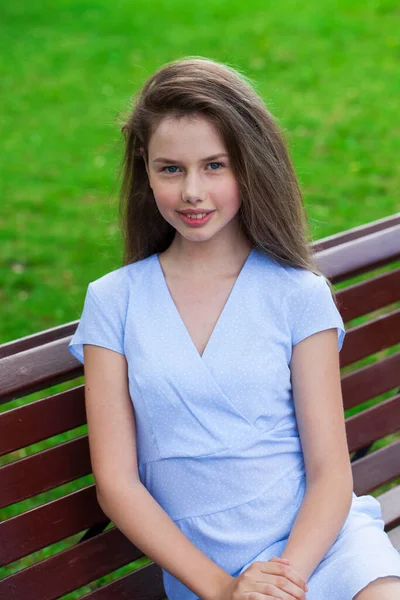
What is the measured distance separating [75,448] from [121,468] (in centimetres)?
22

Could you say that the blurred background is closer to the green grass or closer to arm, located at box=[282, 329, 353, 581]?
the green grass

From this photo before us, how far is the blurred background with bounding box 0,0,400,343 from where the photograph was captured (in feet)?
20.2

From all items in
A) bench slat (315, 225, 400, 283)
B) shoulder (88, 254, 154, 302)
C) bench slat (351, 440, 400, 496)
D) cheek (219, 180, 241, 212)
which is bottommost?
bench slat (351, 440, 400, 496)

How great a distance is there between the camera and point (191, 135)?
2.47 metres

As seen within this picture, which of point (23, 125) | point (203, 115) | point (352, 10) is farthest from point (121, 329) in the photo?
point (352, 10)

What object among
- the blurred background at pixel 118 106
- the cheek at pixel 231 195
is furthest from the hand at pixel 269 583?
the blurred background at pixel 118 106

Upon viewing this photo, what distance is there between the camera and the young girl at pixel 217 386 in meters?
2.48

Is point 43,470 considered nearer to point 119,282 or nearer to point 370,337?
point 119,282

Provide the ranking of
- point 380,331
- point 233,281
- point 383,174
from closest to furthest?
point 233,281, point 380,331, point 383,174

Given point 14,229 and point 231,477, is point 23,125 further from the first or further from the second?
point 231,477

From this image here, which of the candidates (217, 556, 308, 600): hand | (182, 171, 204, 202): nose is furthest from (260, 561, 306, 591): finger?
(182, 171, 204, 202): nose

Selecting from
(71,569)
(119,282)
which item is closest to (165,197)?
(119,282)

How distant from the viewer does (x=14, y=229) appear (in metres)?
6.58

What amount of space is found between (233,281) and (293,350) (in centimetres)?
24
